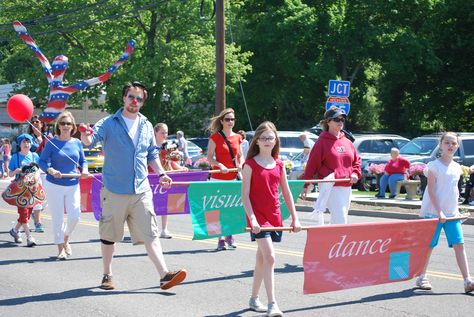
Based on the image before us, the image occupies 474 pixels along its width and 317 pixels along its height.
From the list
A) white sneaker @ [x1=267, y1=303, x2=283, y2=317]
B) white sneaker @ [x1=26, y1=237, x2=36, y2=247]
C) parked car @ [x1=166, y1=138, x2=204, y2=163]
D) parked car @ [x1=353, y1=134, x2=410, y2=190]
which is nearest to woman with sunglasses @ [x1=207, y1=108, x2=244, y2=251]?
white sneaker @ [x1=26, y1=237, x2=36, y2=247]

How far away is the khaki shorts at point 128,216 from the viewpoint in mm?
7633

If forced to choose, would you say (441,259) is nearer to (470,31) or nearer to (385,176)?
(385,176)

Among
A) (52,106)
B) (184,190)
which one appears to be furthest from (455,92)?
(184,190)

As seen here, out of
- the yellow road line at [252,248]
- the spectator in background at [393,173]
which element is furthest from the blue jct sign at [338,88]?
the yellow road line at [252,248]

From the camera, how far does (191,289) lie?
8.11 m

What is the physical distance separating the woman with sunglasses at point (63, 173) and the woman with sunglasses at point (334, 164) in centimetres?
285

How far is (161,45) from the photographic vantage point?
126 feet

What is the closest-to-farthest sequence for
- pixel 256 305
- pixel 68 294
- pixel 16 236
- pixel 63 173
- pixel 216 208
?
pixel 256 305 → pixel 68 294 → pixel 216 208 → pixel 63 173 → pixel 16 236

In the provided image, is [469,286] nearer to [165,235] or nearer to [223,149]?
[223,149]

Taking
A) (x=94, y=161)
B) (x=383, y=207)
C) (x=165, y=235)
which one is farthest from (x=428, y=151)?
(x=94, y=161)

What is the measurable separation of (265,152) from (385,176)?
14063 millimetres

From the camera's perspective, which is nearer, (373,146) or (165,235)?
(165,235)

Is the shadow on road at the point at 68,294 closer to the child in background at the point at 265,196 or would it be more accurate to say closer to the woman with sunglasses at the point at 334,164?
the child in background at the point at 265,196

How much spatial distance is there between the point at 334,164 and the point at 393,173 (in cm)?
1138
